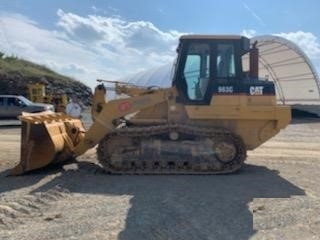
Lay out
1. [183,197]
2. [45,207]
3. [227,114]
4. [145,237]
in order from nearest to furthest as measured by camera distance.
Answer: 1. [145,237]
2. [45,207]
3. [183,197]
4. [227,114]

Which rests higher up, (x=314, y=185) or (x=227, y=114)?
(x=227, y=114)

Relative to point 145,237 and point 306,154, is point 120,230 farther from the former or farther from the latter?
point 306,154

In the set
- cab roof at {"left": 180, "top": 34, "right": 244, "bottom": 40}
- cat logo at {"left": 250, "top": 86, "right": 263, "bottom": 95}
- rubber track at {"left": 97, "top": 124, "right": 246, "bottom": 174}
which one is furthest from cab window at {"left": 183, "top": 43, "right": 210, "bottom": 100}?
cat logo at {"left": 250, "top": 86, "right": 263, "bottom": 95}

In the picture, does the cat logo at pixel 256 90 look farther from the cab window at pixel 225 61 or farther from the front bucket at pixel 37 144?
the front bucket at pixel 37 144

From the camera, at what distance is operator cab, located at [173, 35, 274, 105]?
1251 cm

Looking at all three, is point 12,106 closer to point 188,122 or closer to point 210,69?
point 188,122

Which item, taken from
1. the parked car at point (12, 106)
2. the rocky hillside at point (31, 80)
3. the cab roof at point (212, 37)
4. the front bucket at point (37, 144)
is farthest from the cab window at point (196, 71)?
the rocky hillside at point (31, 80)

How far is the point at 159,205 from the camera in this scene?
344 inches

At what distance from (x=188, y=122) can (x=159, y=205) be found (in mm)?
4215

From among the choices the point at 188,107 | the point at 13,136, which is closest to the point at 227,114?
the point at 188,107

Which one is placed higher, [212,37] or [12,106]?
[212,37]

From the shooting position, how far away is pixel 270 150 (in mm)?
17828

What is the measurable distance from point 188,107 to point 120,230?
5.70 m

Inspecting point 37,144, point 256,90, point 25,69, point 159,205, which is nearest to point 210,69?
point 256,90
